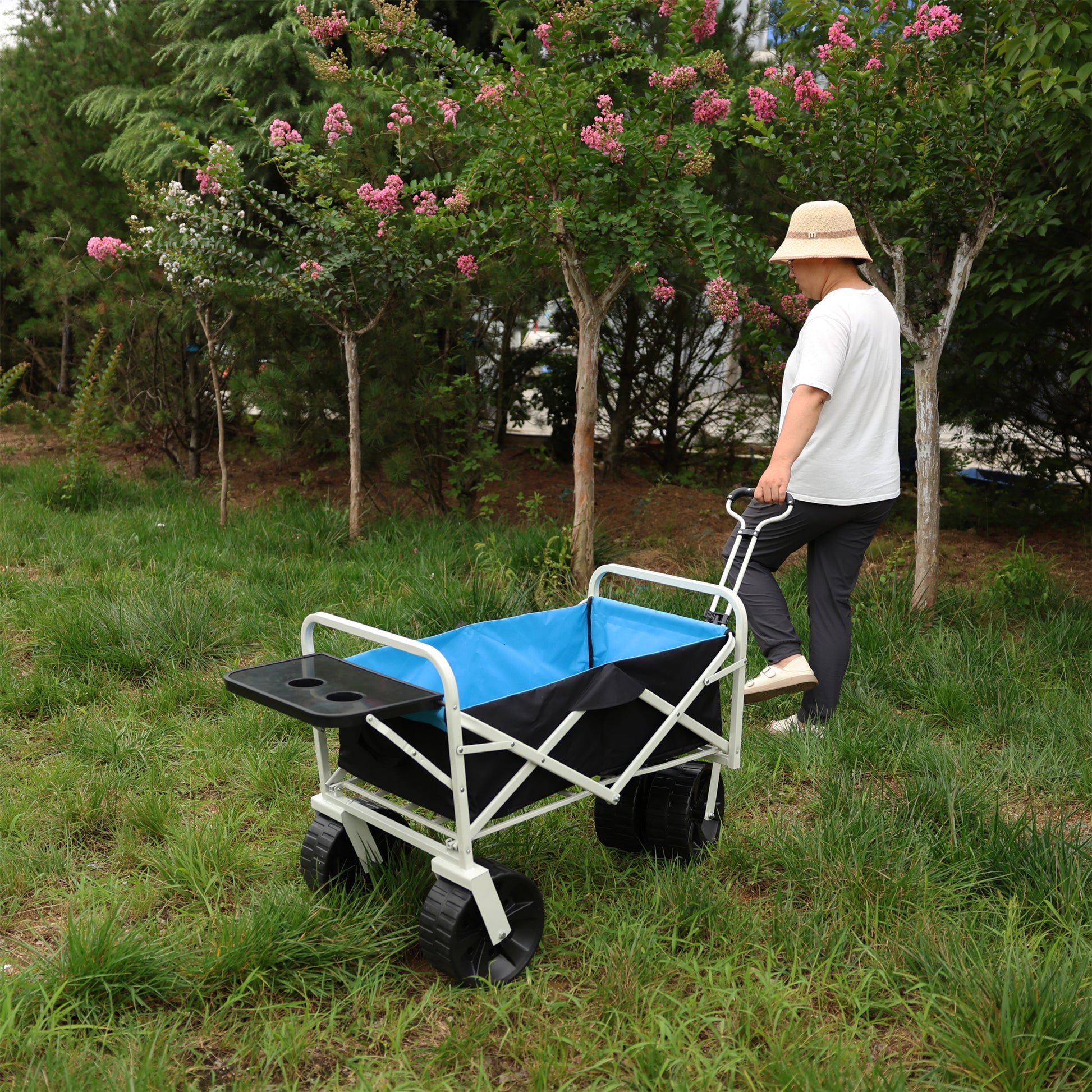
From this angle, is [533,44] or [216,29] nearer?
[533,44]

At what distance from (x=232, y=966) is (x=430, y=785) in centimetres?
59

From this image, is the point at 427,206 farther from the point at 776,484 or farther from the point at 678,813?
the point at 678,813

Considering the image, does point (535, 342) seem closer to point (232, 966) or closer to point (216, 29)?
point (216, 29)

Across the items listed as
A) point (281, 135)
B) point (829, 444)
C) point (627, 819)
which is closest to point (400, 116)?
point (281, 135)

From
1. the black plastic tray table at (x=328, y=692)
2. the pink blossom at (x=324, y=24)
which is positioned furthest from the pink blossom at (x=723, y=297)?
the black plastic tray table at (x=328, y=692)

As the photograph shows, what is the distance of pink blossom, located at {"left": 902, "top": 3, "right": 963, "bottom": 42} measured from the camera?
169 inches

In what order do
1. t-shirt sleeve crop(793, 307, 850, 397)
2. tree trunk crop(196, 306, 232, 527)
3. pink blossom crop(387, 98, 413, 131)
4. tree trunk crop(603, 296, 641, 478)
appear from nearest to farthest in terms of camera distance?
t-shirt sleeve crop(793, 307, 850, 397) → pink blossom crop(387, 98, 413, 131) → tree trunk crop(196, 306, 232, 527) → tree trunk crop(603, 296, 641, 478)

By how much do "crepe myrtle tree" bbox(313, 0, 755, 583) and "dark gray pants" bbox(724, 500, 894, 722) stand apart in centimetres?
143

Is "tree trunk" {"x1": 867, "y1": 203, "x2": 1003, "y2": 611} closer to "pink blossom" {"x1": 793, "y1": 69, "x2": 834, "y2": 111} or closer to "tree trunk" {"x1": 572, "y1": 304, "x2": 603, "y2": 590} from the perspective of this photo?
"pink blossom" {"x1": 793, "y1": 69, "x2": 834, "y2": 111}

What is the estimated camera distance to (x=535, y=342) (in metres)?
7.72

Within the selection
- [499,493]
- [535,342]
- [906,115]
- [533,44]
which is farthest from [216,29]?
[906,115]

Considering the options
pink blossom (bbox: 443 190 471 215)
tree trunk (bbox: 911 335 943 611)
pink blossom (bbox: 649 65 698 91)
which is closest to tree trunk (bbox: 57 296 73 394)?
pink blossom (bbox: 443 190 471 215)

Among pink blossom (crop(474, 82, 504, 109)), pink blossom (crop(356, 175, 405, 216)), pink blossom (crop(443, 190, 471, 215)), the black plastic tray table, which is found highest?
pink blossom (crop(474, 82, 504, 109))

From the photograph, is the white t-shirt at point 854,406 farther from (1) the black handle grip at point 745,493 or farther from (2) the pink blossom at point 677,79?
(2) the pink blossom at point 677,79
